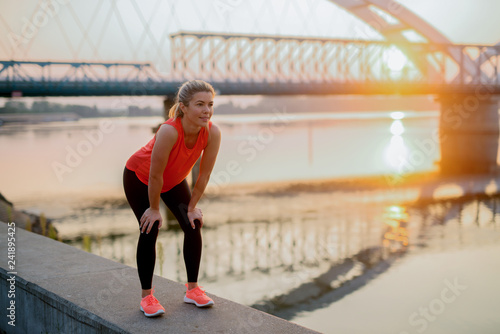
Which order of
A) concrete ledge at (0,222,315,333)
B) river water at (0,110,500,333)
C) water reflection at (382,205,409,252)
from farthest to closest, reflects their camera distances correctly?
water reflection at (382,205,409,252), river water at (0,110,500,333), concrete ledge at (0,222,315,333)

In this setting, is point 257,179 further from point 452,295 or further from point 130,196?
point 130,196

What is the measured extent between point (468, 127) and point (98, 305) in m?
A: 51.8

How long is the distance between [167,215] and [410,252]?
22.6ft

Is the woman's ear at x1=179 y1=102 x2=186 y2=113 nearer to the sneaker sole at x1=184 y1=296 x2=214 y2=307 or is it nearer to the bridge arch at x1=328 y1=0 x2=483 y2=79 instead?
the sneaker sole at x1=184 y1=296 x2=214 y2=307

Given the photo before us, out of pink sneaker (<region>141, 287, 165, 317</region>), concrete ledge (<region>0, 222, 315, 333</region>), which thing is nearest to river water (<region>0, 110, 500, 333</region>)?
concrete ledge (<region>0, 222, 315, 333</region>)

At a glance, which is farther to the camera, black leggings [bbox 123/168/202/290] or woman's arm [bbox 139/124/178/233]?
black leggings [bbox 123/168/202/290]

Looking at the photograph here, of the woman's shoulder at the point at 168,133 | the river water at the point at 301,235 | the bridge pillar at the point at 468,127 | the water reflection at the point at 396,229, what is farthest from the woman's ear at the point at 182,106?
the bridge pillar at the point at 468,127

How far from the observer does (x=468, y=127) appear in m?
50.1

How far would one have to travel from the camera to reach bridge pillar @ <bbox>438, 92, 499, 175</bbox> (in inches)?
1658

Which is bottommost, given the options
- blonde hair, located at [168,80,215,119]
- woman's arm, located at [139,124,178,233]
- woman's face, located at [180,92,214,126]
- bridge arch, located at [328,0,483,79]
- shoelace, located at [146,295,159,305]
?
shoelace, located at [146,295,159,305]

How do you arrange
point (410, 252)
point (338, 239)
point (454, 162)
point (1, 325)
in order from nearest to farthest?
point (1, 325) → point (410, 252) → point (338, 239) → point (454, 162)

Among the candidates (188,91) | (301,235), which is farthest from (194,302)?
(301,235)

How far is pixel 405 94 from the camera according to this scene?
4694cm

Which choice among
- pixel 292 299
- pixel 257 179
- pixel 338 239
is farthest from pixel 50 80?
pixel 292 299
